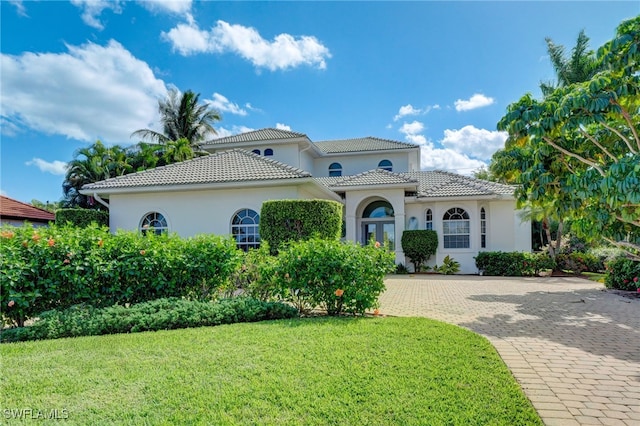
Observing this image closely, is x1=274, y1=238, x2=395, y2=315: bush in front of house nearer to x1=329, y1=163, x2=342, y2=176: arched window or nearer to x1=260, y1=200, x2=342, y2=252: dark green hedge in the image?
x1=260, y1=200, x2=342, y2=252: dark green hedge

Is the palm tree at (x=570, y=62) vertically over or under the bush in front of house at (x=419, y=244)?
over

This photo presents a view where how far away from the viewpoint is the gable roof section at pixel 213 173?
1484 centimetres

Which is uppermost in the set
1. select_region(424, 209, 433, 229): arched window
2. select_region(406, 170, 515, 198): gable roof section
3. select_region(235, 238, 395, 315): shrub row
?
select_region(406, 170, 515, 198): gable roof section

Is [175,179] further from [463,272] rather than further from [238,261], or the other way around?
[463,272]

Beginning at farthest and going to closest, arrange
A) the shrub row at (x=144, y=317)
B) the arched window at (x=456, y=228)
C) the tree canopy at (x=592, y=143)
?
the arched window at (x=456, y=228), the tree canopy at (x=592, y=143), the shrub row at (x=144, y=317)

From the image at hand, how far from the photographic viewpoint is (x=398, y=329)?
6730mm

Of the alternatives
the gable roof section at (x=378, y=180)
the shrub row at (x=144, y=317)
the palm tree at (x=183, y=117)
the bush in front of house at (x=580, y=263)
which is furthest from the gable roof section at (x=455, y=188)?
the palm tree at (x=183, y=117)

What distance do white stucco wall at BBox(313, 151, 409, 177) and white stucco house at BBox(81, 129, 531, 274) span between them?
77mm

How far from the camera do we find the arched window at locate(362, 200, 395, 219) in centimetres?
2153

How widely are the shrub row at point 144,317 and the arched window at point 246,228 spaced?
727 cm

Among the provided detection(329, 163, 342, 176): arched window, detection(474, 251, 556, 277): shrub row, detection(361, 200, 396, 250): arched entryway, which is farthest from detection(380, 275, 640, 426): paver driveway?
detection(329, 163, 342, 176): arched window

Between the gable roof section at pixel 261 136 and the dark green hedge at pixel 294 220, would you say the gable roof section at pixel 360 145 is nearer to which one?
the gable roof section at pixel 261 136

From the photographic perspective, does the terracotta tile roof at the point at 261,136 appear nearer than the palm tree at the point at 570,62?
No

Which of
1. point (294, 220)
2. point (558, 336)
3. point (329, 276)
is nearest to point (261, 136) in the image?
point (294, 220)
